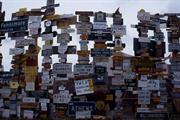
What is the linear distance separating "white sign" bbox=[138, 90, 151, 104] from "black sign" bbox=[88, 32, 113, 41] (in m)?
1.85

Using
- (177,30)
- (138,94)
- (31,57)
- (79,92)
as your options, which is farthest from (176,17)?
(31,57)

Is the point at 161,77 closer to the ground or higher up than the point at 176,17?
closer to the ground

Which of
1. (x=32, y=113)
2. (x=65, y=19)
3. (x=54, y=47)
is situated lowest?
(x=32, y=113)

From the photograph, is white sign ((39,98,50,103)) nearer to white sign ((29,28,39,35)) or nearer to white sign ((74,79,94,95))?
white sign ((74,79,94,95))

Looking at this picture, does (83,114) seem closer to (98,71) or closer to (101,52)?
(98,71)

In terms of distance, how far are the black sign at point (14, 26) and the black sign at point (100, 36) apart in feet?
7.39

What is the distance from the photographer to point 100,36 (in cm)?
1375

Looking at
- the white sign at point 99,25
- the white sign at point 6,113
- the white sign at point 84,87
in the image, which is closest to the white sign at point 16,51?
the white sign at point 6,113

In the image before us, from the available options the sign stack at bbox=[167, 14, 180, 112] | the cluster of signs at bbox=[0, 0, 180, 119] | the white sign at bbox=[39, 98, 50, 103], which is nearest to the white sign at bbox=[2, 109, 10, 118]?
the cluster of signs at bbox=[0, 0, 180, 119]

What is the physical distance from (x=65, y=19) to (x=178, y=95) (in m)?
4.10

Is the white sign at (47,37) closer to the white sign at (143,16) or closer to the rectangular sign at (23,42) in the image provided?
the rectangular sign at (23,42)

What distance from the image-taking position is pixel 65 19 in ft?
46.0

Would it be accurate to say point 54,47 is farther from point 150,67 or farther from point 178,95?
point 178,95

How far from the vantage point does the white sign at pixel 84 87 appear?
13.6m
